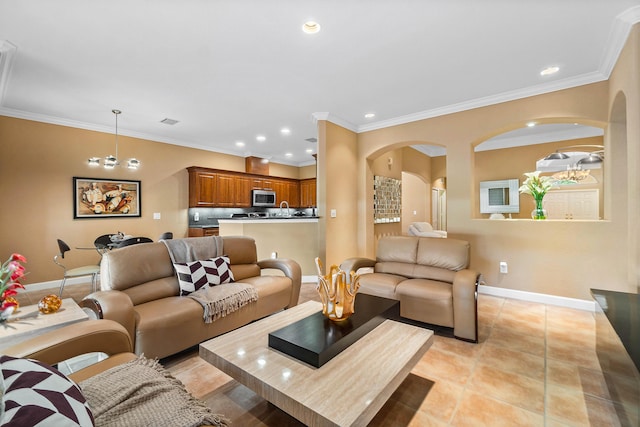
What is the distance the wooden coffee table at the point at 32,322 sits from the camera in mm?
1504

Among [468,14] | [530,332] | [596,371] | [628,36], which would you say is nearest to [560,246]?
[530,332]

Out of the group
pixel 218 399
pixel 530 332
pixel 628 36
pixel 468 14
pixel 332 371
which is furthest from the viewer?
pixel 530 332

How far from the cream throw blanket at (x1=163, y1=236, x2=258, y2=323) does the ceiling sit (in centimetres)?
193

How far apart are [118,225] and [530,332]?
21.2 feet

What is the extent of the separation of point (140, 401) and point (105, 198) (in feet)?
17.1

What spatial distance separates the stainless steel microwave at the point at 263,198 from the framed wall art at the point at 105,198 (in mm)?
2555

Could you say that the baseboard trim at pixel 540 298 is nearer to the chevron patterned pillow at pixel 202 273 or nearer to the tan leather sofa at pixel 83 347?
the chevron patterned pillow at pixel 202 273

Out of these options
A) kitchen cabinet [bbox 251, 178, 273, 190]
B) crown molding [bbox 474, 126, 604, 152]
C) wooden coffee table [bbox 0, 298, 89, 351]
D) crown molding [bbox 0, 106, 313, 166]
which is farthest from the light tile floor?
kitchen cabinet [bbox 251, 178, 273, 190]

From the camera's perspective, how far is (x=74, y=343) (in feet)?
4.43

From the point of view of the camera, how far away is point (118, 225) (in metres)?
5.23

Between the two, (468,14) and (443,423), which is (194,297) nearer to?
(443,423)

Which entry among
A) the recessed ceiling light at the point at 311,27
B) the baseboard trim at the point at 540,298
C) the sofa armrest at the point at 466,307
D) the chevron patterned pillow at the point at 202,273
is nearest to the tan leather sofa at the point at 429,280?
the sofa armrest at the point at 466,307

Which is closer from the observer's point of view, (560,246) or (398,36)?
(398,36)

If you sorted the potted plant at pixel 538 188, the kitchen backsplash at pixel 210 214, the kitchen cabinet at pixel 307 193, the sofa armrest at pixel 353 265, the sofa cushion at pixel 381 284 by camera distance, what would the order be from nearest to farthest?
1. the sofa cushion at pixel 381 284
2. the sofa armrest at pixel 353 265
3. the potted plant at pixel 538 188
4. the kitchen backsplash at pixel 210 214
5. the kitchen cabinet at pixel 307 193
